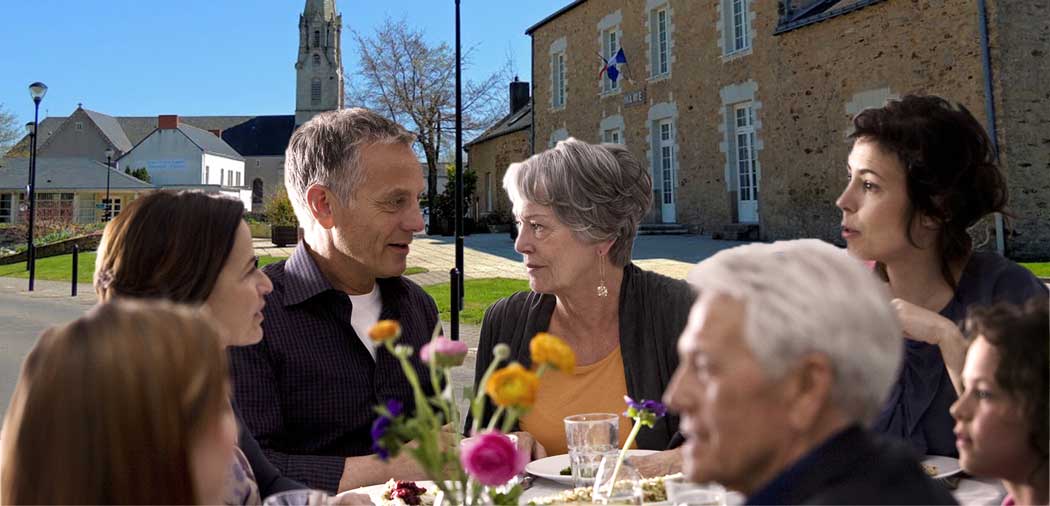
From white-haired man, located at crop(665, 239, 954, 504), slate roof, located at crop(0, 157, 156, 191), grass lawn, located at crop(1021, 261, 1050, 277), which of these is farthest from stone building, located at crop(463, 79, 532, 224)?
slate roof, located at crop(0, 157, 156, 191)

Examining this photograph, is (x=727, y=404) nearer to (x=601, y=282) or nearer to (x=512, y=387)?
(x=512, y=387)

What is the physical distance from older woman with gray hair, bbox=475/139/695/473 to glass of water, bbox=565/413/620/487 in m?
0.78

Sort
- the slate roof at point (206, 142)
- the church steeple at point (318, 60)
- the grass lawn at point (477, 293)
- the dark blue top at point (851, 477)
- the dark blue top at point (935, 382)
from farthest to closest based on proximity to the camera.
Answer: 1. the church steeple at point (318, 60)
2. the slate roof at point (206, 142)
3. the grass lawn at point (477, 293)
4. the dark blue top at point (935, 382)
5. the dark blue top at point (851, 477)

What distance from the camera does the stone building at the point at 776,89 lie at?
1290 centimetres

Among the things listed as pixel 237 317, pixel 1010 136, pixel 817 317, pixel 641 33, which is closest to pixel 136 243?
pixel 237 317

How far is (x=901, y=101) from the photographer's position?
8.00 feet

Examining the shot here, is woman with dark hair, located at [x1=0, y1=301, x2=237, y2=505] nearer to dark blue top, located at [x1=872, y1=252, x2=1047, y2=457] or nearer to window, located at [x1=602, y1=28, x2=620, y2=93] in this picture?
dark blue top, located at [x1=872, y1=252, x2=1047, y2=457]

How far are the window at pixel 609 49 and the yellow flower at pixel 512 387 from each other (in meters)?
23.5

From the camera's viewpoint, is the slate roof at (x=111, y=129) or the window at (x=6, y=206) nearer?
the window at (x=6, y=206)

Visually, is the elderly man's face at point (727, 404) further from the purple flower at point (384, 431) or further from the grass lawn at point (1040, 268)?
the grass lawn at point (1040, 268)

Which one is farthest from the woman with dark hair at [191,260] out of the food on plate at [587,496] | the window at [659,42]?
the window at [659,42]

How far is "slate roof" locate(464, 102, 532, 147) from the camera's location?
30525mm

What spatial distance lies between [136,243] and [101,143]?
265 ft

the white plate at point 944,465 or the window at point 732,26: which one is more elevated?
the window at point 732,26
